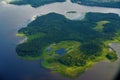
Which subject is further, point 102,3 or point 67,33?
point 102,3

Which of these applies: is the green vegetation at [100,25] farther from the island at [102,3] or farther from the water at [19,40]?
the island at [102,3]

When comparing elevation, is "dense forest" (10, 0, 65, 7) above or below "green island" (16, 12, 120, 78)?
above

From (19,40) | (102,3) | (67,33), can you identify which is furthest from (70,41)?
(102,3)

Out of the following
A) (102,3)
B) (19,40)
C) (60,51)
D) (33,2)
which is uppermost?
(102,3)

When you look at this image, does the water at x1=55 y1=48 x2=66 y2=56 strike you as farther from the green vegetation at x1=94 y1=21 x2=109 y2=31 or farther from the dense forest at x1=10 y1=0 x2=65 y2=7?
the dense forest at x1=10 y1=0 x2=65 y2=7

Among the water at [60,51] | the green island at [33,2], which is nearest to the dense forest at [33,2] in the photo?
the green island at [33,2]

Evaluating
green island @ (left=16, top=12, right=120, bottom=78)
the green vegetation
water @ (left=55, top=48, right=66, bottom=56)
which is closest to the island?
green island @ (left=16, top=12, right=120, bottom=78)

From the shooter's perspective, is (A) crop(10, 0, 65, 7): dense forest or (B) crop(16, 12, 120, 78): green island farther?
(A) crop(10, 0, 65, 7): dense forest

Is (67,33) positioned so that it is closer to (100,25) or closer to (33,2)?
(100,25)
